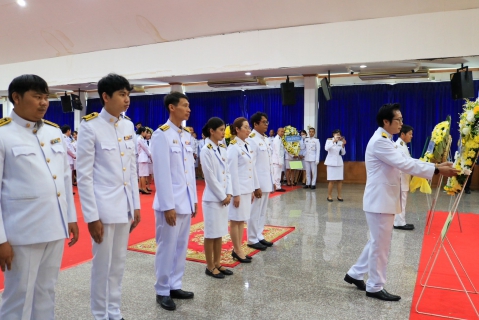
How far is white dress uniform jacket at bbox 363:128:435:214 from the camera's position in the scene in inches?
119

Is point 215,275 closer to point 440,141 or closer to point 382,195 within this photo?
point 382,195

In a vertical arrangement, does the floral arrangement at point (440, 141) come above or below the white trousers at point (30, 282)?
→ above

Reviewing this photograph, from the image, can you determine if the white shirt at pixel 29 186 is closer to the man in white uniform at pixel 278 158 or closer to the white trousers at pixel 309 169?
the man in white uniform at pixel 278 158

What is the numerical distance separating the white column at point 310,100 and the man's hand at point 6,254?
10241mm

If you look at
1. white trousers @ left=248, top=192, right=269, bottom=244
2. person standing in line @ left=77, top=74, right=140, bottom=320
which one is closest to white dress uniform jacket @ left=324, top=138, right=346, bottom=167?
white trousers @ left=248, top=192, right=269, bottom=244

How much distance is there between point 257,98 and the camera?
45.6ft

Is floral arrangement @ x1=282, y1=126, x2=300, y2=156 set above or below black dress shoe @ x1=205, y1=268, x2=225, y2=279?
above

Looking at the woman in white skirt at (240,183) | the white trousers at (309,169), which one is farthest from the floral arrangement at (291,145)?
the woman in white skirt at (240,183)

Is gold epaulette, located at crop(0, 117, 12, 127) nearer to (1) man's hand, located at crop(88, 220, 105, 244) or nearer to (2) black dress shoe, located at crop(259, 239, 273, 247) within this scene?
(1) man's hand, located at crop(88, 220, 105, 244)

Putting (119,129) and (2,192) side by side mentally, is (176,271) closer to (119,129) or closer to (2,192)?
(119,129)

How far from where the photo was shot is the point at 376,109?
40.3 feet

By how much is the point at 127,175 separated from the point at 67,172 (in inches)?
16.7

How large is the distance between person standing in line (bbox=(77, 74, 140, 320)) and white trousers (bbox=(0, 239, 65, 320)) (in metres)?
0.34

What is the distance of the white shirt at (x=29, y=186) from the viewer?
1823mm
